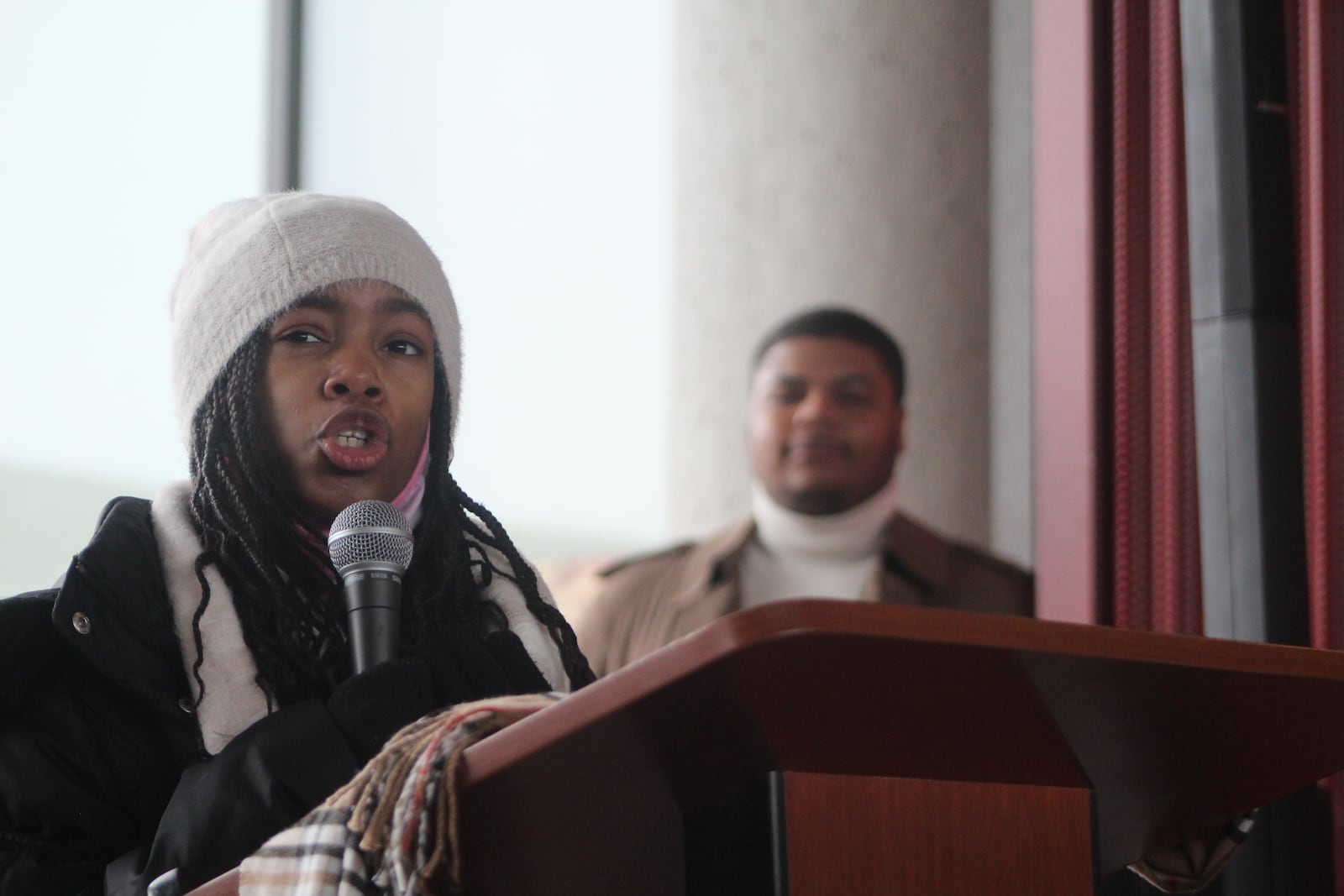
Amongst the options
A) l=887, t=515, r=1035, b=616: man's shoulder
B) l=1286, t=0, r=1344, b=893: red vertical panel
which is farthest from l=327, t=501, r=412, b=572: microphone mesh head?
l=887, t=515, r=1035, b=616: man's shoulder

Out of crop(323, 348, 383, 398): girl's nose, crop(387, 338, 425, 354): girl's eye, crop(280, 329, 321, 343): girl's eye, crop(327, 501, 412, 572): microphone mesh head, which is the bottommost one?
crop(327, 501, 412, 572): microphone mesh head

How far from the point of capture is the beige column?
8.54 ft

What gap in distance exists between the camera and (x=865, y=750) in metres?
0.65

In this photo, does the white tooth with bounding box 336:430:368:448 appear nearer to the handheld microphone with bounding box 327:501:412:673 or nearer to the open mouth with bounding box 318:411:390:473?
the open mouth with bounding box 318:411:390:473

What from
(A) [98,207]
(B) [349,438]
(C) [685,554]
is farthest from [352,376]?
(C) [685,554]

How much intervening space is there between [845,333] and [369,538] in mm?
1868

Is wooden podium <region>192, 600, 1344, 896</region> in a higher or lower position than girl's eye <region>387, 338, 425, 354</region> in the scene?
lower

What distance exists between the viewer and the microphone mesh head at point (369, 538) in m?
0.88

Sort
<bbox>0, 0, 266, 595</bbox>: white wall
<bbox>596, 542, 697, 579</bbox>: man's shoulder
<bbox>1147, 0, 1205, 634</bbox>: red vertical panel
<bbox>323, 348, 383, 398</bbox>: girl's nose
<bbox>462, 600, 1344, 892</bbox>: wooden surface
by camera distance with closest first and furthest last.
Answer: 1. <bbox>462, 600, 1344, 892</bbox>: wooden surface
2. <bbox>323, 348, 383, 398</bbox>: girl's nose
3. <bbox>0, 0, 266, 595</bbox>: white wall
4. <bbox>1147, 0, 1205, 634</bbox>: red vertical panel
5. <bbox>596, 542, 697, 579</bbox>: man's shoulder

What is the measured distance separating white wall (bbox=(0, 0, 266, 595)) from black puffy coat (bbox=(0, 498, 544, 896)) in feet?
0.67

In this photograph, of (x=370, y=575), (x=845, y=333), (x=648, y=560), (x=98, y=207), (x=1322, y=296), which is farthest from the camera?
(x=845, y=333)

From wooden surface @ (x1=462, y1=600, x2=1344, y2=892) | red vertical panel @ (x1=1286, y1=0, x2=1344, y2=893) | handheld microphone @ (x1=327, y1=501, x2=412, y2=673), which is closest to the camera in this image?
wooden surface @ (x1=462, y1=600, x2=1344, y2=892)

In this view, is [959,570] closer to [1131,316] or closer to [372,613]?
A: [1131,316]

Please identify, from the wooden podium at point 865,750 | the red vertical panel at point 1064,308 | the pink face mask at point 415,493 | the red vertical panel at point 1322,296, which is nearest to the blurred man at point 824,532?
the red vertical panel at point 1064,308
